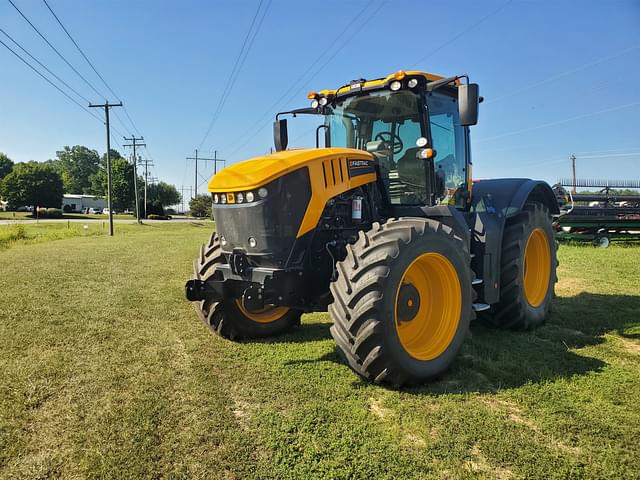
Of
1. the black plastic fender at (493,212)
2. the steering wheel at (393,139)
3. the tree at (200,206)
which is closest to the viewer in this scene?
the steering wheel at (393,139)

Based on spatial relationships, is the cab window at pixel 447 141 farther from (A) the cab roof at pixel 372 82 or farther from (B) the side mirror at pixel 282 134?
(B) the side mirror at pixel 282 134

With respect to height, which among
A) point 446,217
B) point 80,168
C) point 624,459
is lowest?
point 624,459

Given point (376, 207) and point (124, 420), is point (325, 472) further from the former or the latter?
point (376, 207)

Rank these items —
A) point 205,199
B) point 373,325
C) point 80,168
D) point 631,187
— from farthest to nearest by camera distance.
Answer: point 80,168 → point 205,199 → point 631,187 → point 373,325

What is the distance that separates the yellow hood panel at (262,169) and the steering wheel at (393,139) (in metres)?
0.63

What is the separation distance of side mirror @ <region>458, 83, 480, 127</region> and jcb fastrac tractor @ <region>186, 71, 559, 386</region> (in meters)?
0.01

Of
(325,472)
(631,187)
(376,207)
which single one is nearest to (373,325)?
(325,472)

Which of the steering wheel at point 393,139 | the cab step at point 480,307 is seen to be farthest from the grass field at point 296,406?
the steering wheel at point 393,139

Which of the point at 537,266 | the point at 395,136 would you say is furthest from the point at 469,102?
the point at 537,266

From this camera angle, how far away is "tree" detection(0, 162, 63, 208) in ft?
208

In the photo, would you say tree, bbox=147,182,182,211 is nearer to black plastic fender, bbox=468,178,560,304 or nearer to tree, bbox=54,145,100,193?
tree, bbox=54,145,100,193

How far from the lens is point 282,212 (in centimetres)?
406

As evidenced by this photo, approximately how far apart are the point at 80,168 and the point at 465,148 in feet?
486

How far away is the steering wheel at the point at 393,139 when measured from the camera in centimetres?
498
